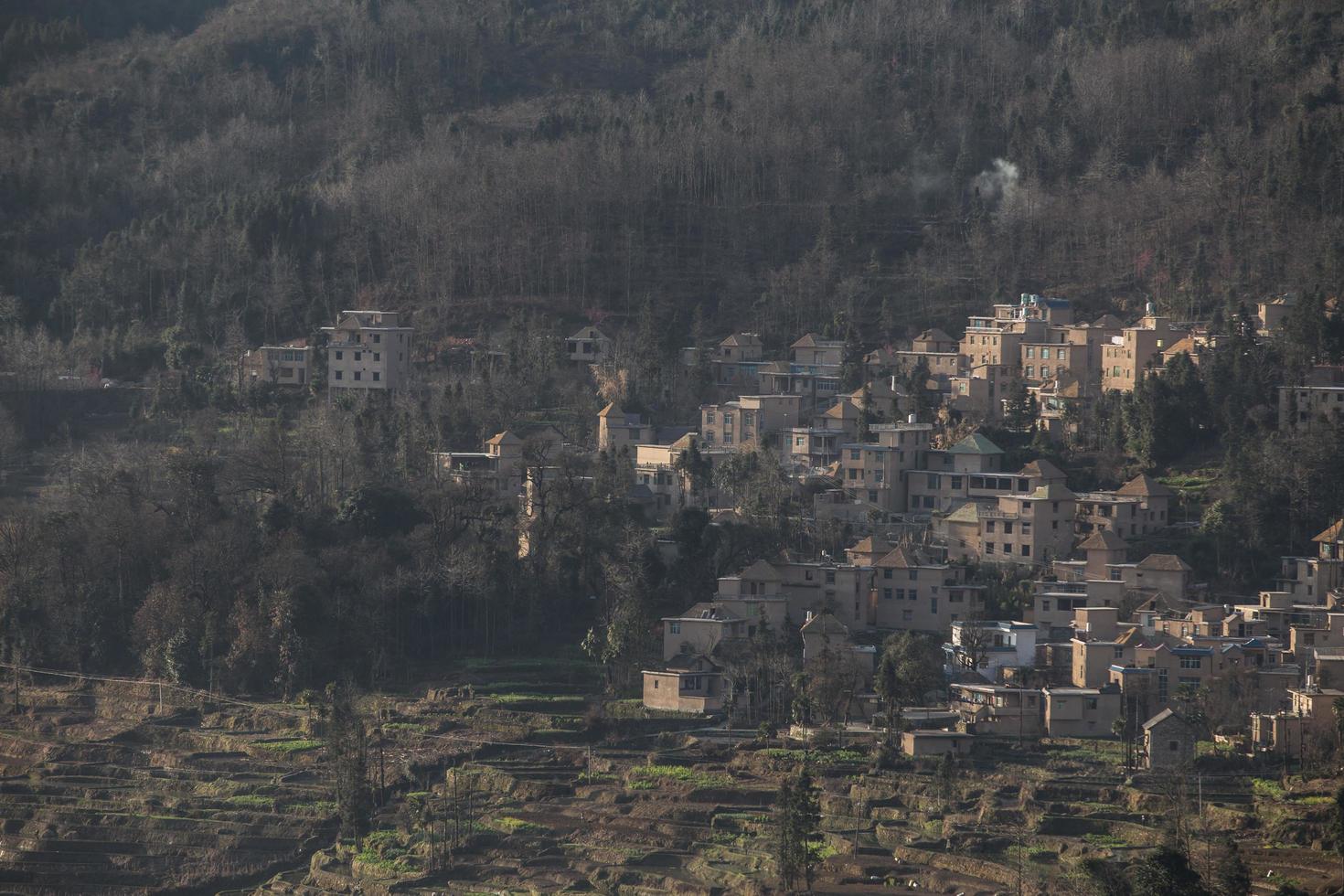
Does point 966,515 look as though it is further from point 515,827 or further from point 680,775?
point 515,827

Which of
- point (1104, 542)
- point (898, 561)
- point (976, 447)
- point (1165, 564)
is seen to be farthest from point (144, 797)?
point (1165, 564)

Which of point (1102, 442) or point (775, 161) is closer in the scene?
point (1102, 442)

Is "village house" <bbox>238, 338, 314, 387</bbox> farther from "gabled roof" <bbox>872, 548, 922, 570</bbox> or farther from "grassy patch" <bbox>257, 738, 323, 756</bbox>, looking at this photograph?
"gabled roof" <bbox>872, 548, 922, 570</bbox>

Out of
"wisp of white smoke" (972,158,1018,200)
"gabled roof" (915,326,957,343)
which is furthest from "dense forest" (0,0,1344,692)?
"gabled roof" (915,326,957,343)

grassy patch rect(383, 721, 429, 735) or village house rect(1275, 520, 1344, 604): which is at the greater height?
village house rect(1275, 520, 1344, 604)

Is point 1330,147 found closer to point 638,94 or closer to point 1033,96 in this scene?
point 1033,96

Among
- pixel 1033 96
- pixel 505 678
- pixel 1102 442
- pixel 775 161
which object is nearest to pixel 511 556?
pixel 505 678

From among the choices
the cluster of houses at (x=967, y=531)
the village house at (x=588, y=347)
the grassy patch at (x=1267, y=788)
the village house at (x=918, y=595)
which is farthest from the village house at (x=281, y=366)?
the grassy patch at (x=1267, y=788)
